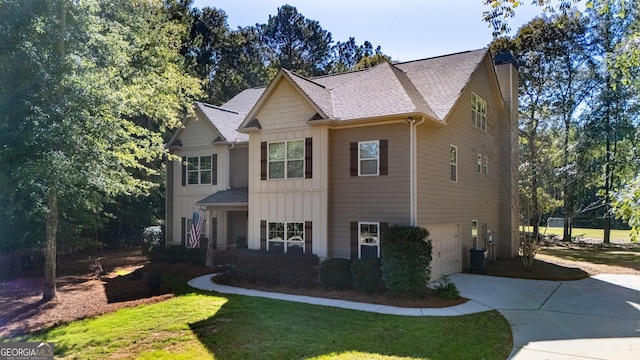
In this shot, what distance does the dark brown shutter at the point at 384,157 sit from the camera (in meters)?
13.5

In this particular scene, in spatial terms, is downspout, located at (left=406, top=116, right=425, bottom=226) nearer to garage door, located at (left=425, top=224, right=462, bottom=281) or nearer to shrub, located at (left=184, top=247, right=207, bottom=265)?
garage door, located at (left=425, top=224, right=462, bottom=281)

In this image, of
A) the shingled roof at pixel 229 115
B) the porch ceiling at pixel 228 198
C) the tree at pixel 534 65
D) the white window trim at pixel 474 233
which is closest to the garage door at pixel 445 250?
the white window trim at pixel 474 233

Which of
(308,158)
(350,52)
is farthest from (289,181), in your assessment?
(350,52)

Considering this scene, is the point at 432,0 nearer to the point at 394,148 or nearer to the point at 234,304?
the point at 394,148

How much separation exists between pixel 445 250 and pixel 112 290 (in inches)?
443

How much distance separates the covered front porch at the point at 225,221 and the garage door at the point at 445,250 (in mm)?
8033

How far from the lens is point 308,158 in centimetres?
1457

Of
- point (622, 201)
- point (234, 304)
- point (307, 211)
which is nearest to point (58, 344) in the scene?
point (234, 304)

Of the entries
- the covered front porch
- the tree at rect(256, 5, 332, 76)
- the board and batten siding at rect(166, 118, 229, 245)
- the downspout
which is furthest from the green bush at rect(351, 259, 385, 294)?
the tree at rect(256, 5, 332, 76)

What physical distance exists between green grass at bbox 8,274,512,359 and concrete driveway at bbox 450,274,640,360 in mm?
550

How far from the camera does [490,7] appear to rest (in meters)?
5.07

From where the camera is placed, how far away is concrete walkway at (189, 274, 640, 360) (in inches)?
298

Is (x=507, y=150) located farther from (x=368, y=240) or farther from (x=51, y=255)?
(x=51, y=255)

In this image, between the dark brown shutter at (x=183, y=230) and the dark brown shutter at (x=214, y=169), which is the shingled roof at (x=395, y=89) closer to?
the dark brown shutter at (x=214, y=169)
